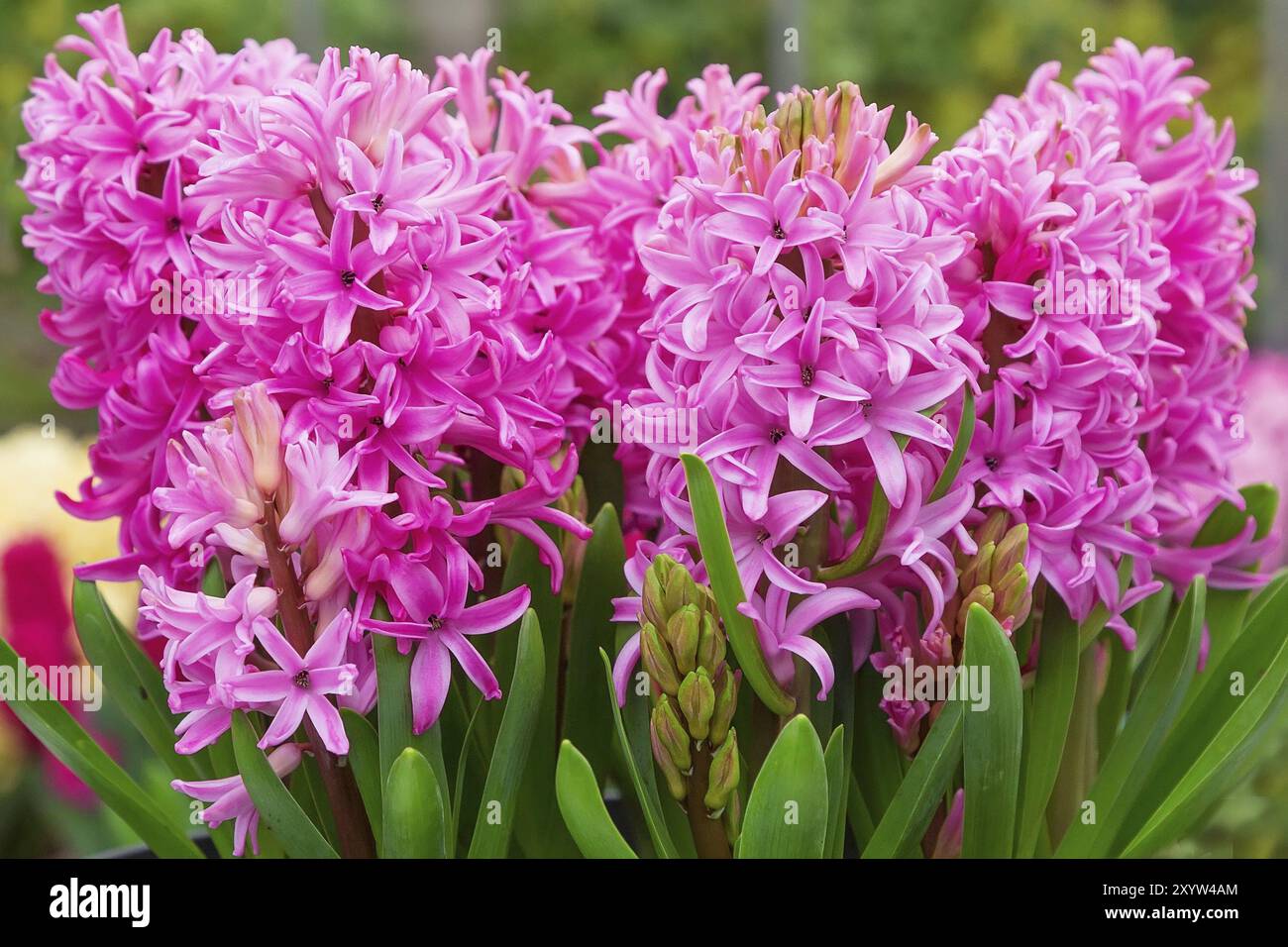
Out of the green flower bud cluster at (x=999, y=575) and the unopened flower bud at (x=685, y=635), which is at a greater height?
the green flower bud cluster at (x=999, y=575)

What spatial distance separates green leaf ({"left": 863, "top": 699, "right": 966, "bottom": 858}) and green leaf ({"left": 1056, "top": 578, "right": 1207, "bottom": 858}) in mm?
133

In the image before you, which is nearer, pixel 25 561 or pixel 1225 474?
pixel 1225 474

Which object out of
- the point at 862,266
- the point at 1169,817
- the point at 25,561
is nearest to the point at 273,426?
the point at 862,266

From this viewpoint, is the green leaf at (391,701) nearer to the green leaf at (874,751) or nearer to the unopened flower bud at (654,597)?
the unopened flower bud at (654,597)

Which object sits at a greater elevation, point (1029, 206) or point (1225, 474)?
point (1029, 206)

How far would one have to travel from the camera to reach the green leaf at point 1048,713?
82 cm

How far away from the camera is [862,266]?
0.70m

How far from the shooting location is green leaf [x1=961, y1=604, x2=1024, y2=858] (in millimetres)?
712

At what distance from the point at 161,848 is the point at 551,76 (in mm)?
4083

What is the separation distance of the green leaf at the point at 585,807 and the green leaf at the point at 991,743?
0.21 m

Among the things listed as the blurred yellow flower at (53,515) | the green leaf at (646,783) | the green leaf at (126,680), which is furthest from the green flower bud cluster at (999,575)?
the blurred yellow flower at (53,515)

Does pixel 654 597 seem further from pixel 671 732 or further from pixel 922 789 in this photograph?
pixel 922 789

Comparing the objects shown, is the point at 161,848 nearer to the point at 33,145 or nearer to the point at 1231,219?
the point at 33,145
